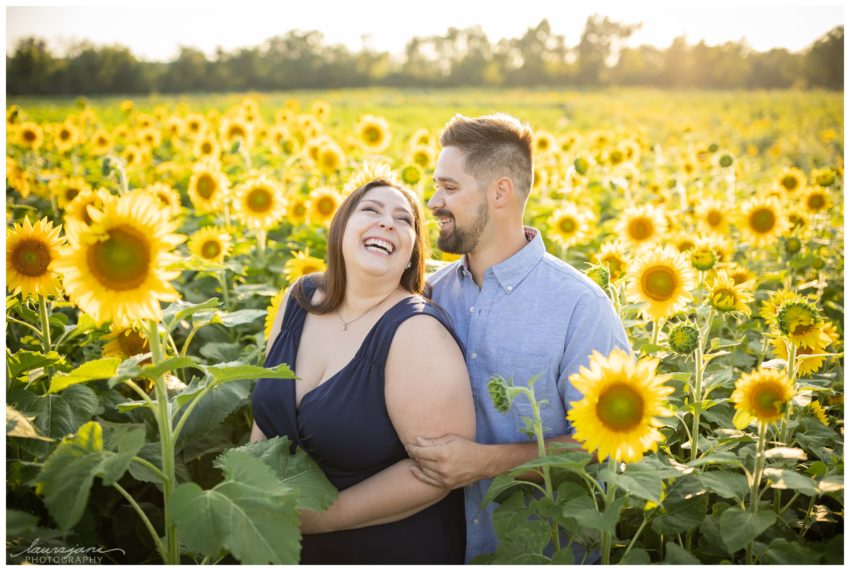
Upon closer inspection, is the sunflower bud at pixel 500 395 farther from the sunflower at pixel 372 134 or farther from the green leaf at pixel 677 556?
the sunflower at pixel 372 134

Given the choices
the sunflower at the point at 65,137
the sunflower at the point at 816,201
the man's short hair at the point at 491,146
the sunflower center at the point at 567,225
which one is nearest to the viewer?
the man's short hair at the point at 491,146

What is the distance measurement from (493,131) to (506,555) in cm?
174

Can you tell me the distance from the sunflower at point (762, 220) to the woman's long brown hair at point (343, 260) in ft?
8.17

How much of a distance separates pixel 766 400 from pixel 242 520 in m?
1.44

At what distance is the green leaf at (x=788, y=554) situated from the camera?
1979 millimetres

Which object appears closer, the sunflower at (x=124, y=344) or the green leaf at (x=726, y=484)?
the green leaf at (x=726, y=484)

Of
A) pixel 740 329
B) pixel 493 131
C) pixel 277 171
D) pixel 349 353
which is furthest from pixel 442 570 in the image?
pixel 277 171

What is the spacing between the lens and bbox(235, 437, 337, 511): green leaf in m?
2.05

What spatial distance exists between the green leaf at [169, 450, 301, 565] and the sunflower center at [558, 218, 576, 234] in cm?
311

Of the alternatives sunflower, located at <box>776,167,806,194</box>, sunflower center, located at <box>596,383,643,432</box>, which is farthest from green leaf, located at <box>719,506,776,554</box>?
sunflower, located at <box>776,167,806,194</box>

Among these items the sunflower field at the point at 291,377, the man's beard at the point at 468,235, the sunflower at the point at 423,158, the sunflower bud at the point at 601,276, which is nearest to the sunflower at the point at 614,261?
the sunflower field at the point at 291,377

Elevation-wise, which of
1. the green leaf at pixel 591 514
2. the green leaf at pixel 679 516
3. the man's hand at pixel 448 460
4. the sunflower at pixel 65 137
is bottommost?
the green leaf at pixel 679 516

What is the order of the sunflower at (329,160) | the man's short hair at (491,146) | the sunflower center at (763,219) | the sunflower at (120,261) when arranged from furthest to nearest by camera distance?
the sunflower at (329,160)
the sunflower center at (763,219)
the man's short hair at (491,146)
the sunflower at (120,261)

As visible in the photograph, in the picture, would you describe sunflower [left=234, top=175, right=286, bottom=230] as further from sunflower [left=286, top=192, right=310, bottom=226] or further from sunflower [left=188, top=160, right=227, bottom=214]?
sunflower [left=188, top=160, right=227, bottom=214]
